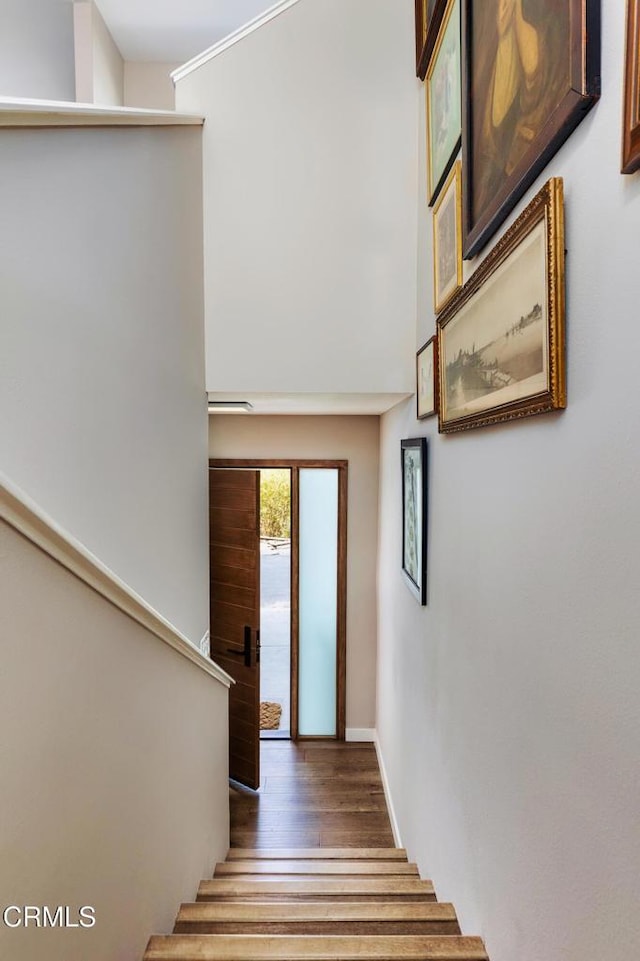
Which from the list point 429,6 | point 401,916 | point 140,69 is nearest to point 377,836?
point 401,916

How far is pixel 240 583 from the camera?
12.1 ft

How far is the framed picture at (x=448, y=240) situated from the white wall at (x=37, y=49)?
227 centimetres

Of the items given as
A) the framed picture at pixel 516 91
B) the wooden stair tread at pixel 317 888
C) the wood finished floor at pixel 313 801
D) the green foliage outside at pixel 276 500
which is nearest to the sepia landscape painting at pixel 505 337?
the framed picture at pixel 516 91

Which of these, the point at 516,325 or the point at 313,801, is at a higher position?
the point at 516,325

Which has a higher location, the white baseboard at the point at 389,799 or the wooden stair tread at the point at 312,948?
the wooden stair tread at the point at 312,948

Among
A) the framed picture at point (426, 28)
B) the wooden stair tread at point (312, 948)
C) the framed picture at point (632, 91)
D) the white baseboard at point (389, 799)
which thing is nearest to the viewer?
the framed picture at point (632, 91)

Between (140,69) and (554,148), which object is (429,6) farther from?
(140,69)

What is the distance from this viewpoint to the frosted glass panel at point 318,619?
163 inches

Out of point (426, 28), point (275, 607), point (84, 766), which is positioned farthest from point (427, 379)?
point (275, 607)

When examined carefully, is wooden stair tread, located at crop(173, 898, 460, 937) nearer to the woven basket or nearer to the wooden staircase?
the wooden staircase

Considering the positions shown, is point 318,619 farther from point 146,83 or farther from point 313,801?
point 146,83

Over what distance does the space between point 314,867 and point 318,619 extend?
1908 mm

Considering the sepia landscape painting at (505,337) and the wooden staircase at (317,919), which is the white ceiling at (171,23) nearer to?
the sepia landscape painting at (505,337)

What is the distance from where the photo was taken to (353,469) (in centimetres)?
403
